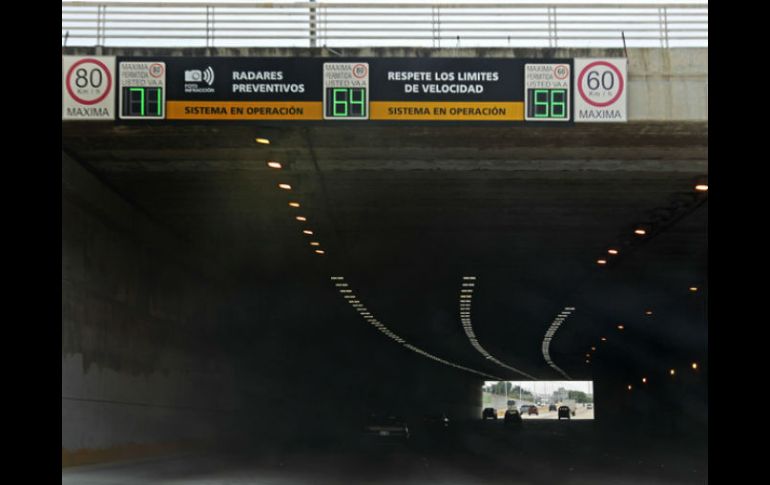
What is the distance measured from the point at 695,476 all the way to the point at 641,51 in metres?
11.9

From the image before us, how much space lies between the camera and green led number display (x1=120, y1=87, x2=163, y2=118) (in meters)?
18.9

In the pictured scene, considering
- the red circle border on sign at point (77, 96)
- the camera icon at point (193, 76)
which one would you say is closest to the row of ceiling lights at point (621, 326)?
the camera icon at point (193, 76)

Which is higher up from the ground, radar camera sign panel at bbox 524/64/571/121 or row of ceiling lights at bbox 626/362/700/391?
radar camera sign panel at bbox 524/64/571/121

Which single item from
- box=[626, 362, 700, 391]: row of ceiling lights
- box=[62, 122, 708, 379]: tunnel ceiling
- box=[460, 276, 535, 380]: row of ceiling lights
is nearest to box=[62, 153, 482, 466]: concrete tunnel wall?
box=[62, 122, 708, 379]: tunnel ceiling

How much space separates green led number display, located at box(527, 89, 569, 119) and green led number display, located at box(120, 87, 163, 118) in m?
6.33

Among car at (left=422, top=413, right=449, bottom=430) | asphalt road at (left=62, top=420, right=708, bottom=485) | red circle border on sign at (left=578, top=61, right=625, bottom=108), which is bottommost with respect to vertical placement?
car at (left=422, top=413, right=449, bottom=430)

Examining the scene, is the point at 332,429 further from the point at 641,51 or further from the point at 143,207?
the point at 641,51

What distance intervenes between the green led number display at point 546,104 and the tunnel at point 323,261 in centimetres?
40

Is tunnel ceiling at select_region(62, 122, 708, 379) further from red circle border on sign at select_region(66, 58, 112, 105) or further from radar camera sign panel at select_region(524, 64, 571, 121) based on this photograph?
red circle border on sign at select_region(66, 58, 112, 105)

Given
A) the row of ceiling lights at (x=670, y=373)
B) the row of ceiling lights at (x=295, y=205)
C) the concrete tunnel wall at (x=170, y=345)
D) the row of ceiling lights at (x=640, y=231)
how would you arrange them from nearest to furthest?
the row of ceiling lights at (x=295, y=205) → the row of ceiling lights at (x=640, y=231) → the concrete tunnel wall at (x=170, y=345) → the row of ceiling lights at (x=670, y=373)

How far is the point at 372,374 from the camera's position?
8106 cm

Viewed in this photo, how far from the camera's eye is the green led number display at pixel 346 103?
1883 centimetres

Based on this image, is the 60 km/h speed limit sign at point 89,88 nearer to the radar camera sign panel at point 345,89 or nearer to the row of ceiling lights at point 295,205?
the row of ceiling lights at point 295,205
